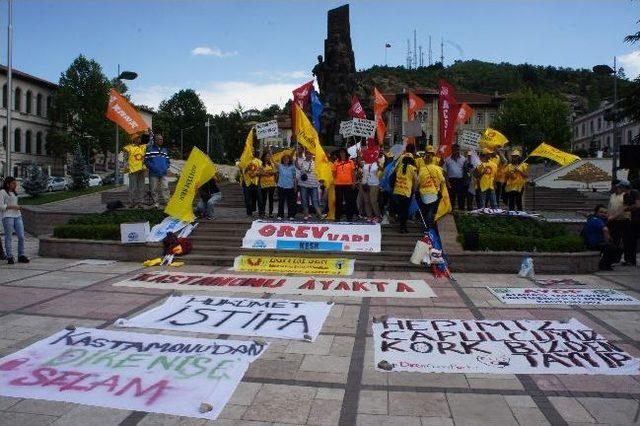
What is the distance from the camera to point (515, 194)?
15766 mm

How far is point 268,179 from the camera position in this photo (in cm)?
1502

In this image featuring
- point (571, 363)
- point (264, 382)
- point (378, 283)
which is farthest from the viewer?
point (378, 283)

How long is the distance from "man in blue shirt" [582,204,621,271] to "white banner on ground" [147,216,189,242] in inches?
362

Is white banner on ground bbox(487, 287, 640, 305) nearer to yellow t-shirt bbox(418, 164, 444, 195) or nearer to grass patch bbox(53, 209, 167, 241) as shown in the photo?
yellow t-shirt bbox(418, 164, 444, 195)

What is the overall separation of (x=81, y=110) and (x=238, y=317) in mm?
65821

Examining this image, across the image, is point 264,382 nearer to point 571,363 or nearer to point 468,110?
point 571,363

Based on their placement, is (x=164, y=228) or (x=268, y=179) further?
(x=268, y=179)

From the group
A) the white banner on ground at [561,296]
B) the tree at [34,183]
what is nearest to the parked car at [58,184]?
the tree at [34,183]

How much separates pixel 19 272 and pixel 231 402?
26.6 ft

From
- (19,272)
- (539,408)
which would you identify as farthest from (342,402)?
(19,272)

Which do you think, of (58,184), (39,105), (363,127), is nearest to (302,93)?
(363,127)

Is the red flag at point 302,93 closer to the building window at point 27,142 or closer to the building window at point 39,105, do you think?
the building window at point 27,142

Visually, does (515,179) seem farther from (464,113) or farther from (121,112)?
(121,112)

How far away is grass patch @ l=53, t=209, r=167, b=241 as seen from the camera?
514 inches
